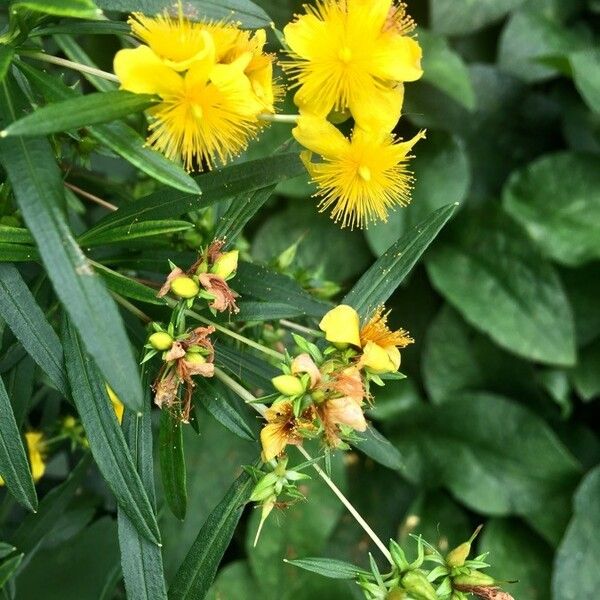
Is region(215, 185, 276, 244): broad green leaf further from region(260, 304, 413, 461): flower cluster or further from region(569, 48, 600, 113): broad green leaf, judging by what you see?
region(569, 48, 600, 113): broad green leaf

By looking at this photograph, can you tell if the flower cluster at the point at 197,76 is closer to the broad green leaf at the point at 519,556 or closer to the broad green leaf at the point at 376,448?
the broad green leaf at the point at 376,448

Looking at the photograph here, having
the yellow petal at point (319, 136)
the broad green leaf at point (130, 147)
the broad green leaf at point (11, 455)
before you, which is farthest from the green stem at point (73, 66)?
the broad green leaf at point (11, 455)

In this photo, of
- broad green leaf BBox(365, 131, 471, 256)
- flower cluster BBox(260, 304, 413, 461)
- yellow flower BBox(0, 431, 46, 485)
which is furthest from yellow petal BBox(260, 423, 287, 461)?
broad green leaf BBox(365, 131, 471, 256)

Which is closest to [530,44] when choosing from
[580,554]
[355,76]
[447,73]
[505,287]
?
[447,73]

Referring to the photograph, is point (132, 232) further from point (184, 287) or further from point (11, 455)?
point (11, 455)

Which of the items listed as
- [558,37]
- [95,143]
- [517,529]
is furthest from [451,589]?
[558,37]

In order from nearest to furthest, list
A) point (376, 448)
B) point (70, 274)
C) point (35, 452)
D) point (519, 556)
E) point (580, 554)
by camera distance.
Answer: point (70, 274) → point (376, 448) → point (35, 452) → point (580, 554) → point (519, 556)
